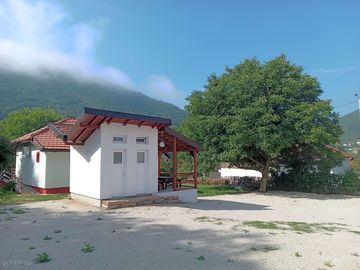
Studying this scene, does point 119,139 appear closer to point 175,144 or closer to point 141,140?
point 141,140

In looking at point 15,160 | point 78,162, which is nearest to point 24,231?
point 78,162

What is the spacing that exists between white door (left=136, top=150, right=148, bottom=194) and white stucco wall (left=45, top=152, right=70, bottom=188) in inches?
301

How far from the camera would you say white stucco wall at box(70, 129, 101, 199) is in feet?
46.0

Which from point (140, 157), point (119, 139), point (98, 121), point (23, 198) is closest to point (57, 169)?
point (23, 198)

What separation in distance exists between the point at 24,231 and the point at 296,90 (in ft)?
Answer: 64.6

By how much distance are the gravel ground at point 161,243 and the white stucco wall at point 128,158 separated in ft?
6.59

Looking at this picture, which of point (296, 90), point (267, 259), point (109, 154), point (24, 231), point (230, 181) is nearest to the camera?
point (267, 259)

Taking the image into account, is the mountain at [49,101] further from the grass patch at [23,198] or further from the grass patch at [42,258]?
the grass patch at [42,258]

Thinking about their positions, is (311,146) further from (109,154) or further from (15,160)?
(15,160)

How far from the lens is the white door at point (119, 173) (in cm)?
1442

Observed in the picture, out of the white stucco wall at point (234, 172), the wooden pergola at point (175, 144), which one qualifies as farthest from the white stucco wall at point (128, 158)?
the white stucco wall at point (234, 172)

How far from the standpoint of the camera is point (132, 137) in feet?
49.3

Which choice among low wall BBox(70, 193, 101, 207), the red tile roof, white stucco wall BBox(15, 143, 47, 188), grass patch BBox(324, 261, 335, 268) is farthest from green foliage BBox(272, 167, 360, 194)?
grass patch BBox(324, 261, 335, 268)

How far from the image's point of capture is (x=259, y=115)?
22672 millimetres
